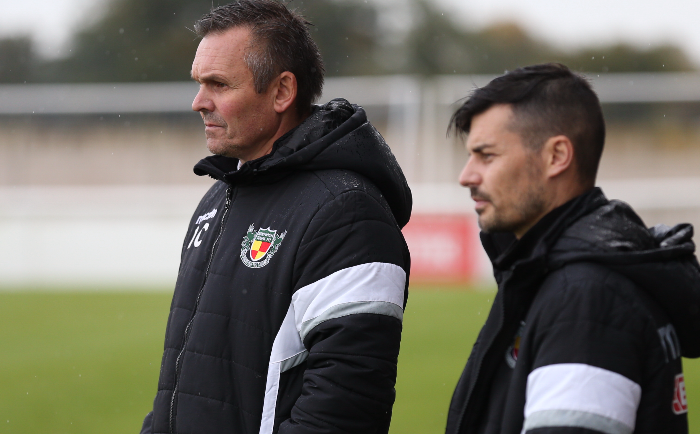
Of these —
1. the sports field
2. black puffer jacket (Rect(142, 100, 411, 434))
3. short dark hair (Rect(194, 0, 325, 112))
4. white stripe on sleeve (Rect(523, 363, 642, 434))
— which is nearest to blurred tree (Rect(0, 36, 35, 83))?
Answer: the sports field

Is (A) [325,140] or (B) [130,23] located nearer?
(A) [325,140]

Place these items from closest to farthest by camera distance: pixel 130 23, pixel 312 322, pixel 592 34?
pixel 312 322 < pixel 592 34 < pixel 130 23

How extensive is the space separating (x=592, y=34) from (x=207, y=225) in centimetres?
2375

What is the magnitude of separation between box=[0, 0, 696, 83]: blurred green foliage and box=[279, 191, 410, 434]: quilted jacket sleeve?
20578 millimetres

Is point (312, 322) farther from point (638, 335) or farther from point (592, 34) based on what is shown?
point (592, 34)

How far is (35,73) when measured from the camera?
74.6ft

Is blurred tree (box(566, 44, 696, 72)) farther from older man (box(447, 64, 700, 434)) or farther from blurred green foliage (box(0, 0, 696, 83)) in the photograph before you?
older man (box(447, 64, 700, 434))

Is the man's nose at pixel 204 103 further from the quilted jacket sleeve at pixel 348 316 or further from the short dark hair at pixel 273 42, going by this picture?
the quilted jacket sleeve at pixel 348 316

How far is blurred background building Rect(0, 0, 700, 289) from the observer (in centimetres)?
1241

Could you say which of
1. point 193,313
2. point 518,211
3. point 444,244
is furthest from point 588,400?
point 444,244

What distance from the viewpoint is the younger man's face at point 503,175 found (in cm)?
166

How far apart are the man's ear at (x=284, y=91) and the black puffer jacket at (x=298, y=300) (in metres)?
0.12

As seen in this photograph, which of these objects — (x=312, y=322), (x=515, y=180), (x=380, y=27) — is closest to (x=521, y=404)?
(x=515, y=180)

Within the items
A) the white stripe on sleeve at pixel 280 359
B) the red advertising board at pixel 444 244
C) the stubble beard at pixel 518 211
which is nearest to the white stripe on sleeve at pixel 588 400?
the stubble beard at pixel 518 211
